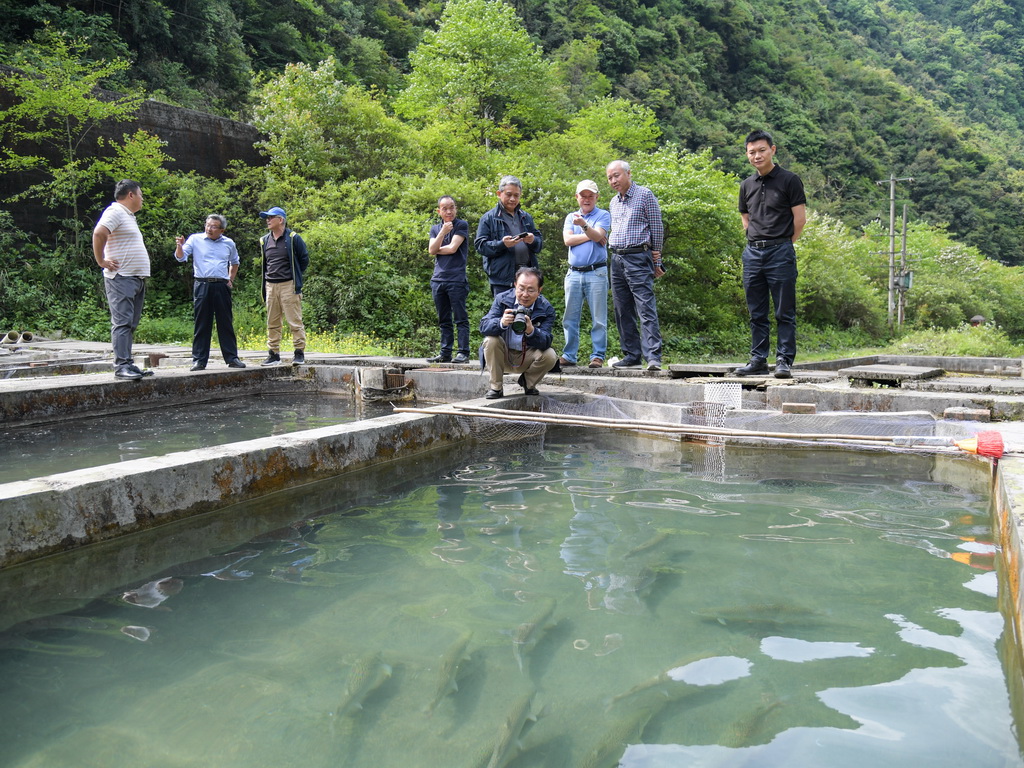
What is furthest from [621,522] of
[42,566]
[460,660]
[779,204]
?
[779,204]

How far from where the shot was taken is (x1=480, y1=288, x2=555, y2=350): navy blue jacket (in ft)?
19.4

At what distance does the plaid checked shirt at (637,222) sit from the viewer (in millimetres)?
7230

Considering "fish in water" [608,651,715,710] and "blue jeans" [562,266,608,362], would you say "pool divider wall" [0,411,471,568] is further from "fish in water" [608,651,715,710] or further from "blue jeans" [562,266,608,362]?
"blue jeans" [562,266,608,362]

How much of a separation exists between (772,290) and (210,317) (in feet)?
19.9

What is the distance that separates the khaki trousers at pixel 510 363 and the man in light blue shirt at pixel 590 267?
136 cm

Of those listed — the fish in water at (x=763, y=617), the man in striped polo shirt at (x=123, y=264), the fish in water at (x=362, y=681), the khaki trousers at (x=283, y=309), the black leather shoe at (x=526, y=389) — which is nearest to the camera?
the fish in water at (x=362, y=681)

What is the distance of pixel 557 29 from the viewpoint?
4866cm

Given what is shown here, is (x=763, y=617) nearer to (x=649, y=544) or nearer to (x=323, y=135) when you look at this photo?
(x=649, y=544)

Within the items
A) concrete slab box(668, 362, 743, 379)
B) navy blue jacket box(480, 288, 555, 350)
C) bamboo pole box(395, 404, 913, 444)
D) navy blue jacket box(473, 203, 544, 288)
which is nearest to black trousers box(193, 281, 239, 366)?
navy blue jacket box(473, 203, 544, 288)

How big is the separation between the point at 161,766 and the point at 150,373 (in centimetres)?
662

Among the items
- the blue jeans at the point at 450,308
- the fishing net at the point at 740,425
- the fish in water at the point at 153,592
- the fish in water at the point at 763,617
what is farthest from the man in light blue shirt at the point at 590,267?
the fish in water at the point at 153,592

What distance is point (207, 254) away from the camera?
27.1ft

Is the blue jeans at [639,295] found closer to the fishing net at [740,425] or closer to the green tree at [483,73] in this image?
the fishing net at [740,425]

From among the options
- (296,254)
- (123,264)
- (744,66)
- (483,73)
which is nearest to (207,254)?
(296,254)
